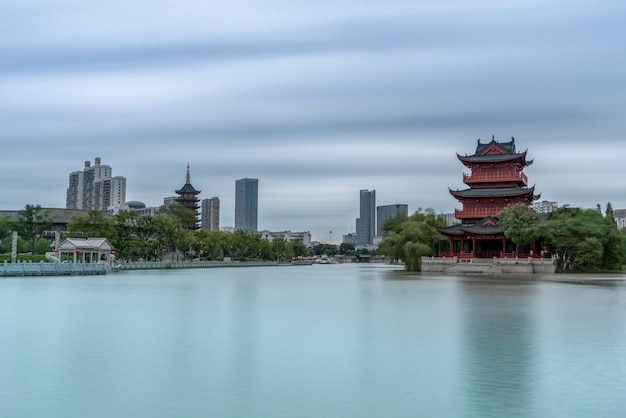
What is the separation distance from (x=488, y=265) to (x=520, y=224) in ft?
17.4

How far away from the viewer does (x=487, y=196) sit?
2576 inches

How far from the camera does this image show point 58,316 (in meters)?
23.4

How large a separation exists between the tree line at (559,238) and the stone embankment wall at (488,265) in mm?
1449

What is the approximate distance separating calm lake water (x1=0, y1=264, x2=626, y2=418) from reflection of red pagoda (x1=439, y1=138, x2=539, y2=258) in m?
36.3

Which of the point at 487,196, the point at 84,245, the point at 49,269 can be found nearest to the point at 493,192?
the point at 487,196

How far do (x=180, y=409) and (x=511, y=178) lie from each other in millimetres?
60754

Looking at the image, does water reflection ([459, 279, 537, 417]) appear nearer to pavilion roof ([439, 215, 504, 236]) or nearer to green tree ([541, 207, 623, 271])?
green tree ([541, 207, 623, 271])

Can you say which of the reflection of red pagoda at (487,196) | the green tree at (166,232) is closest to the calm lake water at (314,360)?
the reflection of red pagoda at (487,196)

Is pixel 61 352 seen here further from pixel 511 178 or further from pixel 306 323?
pixel 511 178

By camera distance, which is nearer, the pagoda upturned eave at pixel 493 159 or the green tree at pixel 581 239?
the green tree at pixel 581 239

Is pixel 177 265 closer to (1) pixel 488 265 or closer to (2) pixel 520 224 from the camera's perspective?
(1) pixel 488 265

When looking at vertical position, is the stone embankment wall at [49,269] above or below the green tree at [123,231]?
below

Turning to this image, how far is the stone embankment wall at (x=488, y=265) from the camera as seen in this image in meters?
57.9

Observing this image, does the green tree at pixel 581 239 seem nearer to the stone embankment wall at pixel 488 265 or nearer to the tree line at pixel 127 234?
the stone embankment wall at pixel 488 265
